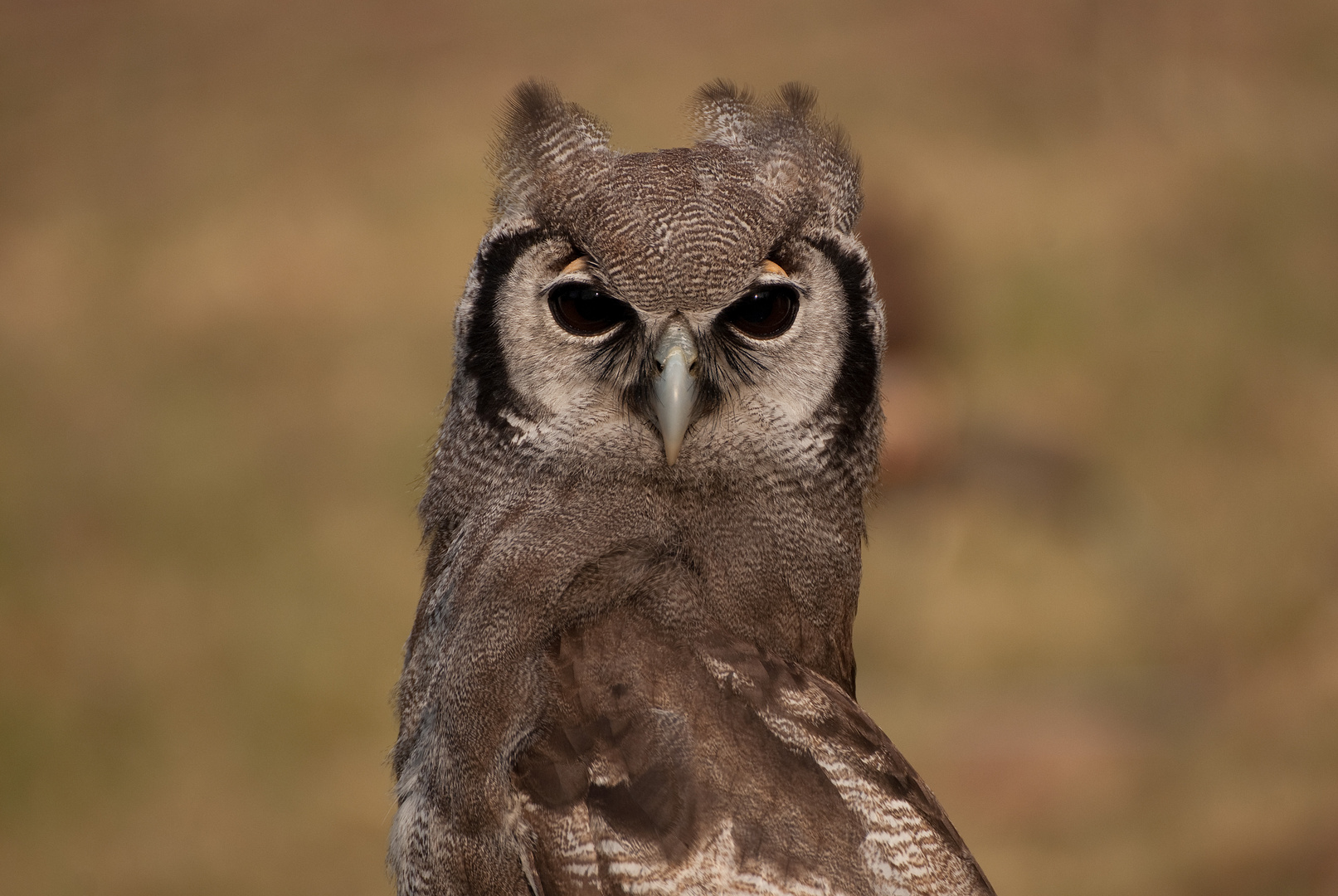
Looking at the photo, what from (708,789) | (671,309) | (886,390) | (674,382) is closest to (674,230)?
(671,309)

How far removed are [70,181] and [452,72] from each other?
236 cm

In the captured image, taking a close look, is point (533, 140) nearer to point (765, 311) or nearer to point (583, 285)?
point (583, 285)

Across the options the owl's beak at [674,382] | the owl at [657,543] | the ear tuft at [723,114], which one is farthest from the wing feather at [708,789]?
the ear tuft at [723,114]

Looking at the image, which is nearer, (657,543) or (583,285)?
(583,285)

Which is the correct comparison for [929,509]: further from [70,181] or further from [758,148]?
[70,181]

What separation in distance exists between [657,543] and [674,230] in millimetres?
500

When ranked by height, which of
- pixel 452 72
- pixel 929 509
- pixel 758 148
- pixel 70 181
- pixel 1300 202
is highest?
pixel 1300 202

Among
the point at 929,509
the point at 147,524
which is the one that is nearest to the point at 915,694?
the point at 929,509

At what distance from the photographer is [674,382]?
1655mm

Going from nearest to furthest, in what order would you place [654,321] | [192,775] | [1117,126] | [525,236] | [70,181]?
[654,321], [525,236], [192,775], [70,181], [1117,126]

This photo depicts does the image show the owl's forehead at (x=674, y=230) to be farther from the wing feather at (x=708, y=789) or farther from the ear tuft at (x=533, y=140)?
the wing feather at (x=708, y=789)

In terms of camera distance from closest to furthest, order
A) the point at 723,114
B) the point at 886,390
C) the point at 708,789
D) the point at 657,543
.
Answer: the point at 708,789 < the point at 657,543 < the point at 723,114 < the point at 886,390

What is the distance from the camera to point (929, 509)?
6.56 m

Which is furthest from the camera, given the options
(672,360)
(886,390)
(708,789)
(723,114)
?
(886,390)
